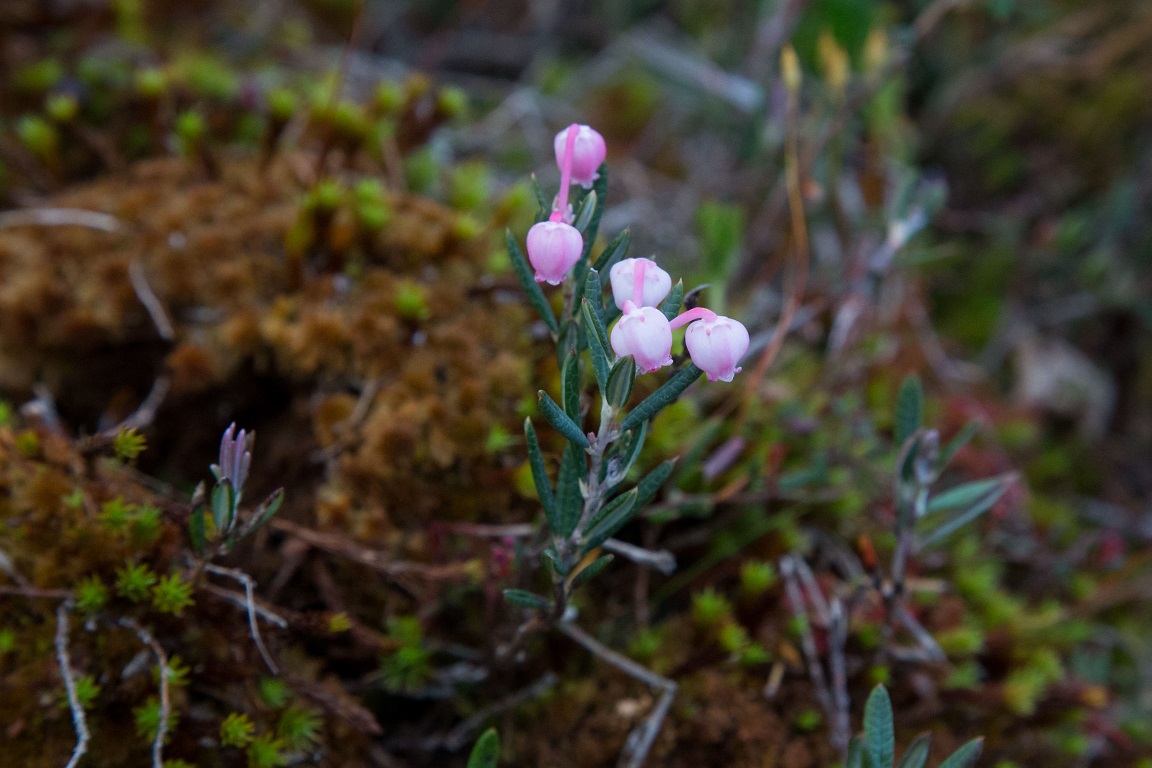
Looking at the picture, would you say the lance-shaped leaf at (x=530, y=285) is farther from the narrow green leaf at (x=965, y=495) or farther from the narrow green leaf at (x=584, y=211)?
the narrow green leaf at (x=965, y=495)

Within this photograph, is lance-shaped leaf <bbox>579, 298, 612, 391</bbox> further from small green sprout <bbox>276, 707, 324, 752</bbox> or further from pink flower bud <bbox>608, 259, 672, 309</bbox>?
small green sprout <bbox>276, 707, 324, 752</bbox>

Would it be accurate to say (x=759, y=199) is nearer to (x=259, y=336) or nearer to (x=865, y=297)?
(x=865, y=297)

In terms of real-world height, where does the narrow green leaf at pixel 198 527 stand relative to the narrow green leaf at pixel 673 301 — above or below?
below

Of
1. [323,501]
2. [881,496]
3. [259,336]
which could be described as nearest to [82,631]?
[323,501]

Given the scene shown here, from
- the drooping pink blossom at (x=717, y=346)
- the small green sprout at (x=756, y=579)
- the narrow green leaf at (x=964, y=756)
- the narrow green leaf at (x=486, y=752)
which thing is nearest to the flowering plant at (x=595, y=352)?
the drooping pink blossom at (x=717, y=346)

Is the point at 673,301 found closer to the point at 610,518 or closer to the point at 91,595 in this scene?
the point at 610,518

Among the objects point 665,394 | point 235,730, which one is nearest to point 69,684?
point 235,730

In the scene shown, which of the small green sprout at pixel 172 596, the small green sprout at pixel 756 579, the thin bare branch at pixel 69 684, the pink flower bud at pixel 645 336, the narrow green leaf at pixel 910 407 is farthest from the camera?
the small green sprout at pixel 756 579
